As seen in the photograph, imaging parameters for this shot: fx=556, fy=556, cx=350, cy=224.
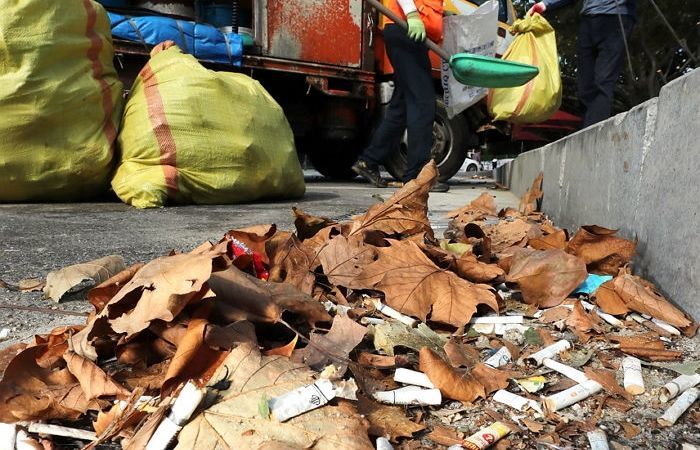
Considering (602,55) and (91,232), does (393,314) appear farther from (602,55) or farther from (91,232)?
(602,55)

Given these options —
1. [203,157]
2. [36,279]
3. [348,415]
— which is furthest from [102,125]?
[348,415]

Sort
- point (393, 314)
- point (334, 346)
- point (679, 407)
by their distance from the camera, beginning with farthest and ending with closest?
point (393, 314) < point (334, 346) < point (679, 407)

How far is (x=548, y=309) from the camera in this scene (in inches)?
44.4

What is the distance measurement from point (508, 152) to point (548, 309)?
915 inches

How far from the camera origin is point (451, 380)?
0.76 metres

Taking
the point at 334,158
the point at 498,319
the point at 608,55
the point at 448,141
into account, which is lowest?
the point at 334,158

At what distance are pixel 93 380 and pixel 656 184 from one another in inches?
43.7

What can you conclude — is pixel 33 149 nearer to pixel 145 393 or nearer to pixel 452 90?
pixel 145 393

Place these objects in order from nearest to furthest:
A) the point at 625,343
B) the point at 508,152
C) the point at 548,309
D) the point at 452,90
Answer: the point at 625,343 < the point at 548,309 < the point at 452,90 < the point at 508,152

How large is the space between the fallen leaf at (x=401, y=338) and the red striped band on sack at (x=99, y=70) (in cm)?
218

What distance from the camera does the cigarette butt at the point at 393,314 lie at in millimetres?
1005

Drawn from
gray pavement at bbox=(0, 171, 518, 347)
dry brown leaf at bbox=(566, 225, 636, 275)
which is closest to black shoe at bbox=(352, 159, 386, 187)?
gray pavement at bbox=(0, 171, 518, 347)

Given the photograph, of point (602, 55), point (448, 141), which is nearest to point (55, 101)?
point (602, 55)

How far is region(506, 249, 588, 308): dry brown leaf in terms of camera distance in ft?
3.77
